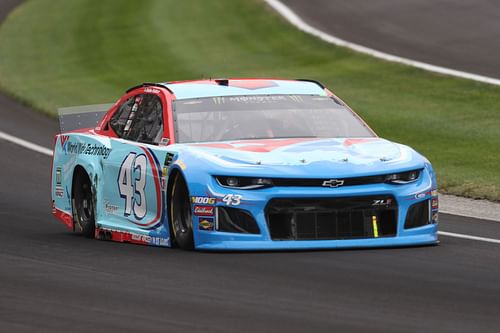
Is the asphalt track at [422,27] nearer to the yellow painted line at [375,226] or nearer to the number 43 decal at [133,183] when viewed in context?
the number 43 decal at [133,183]

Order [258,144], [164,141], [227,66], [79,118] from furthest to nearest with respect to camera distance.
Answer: [227,66] < [79,118] < [164,141] < [258,144]

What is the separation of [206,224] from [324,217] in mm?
860

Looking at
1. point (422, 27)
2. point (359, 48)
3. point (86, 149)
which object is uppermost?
point (86, 149)

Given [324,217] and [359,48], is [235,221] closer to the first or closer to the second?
[324,217]

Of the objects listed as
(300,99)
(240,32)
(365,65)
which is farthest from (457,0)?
(300,99)

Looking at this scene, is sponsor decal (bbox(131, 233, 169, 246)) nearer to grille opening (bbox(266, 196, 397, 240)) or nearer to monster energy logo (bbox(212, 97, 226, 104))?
grille opening (bbox(266, 196, 397, 240))

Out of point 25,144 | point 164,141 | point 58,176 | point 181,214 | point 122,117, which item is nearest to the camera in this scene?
point 181,214

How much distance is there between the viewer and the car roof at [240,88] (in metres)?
13.0

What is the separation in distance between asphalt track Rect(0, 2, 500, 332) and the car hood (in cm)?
60

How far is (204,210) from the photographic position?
11.3 metres

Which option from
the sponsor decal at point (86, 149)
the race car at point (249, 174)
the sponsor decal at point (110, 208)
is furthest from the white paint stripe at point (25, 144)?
the sponsor decal at point (110, 208)

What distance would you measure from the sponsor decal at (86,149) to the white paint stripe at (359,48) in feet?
38.5

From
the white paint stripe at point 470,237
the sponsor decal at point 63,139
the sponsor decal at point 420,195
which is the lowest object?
the white paint stripe at point 470,237

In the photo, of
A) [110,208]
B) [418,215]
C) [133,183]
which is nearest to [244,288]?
[418,215]
